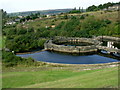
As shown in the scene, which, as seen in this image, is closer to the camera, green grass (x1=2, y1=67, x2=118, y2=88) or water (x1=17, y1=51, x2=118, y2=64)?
green grass (x1=2, y1=67, x2=118, y2=88)

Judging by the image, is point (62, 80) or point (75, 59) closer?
point (62, 80)

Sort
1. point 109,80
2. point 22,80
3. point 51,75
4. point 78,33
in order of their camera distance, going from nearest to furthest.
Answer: point 109,80, point 22,80, point 51,75, point 78,33

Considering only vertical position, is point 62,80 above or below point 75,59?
above

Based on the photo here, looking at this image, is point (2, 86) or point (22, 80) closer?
point (2, 86)

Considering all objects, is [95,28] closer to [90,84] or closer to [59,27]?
[59,27]

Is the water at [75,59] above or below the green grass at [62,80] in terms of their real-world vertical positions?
below

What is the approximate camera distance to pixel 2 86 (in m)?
23.8

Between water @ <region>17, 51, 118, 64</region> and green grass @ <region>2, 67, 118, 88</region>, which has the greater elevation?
green grass @ <region>2, 67, 118, 88</region>

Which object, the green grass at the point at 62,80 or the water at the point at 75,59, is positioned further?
the water at the point at 75,59

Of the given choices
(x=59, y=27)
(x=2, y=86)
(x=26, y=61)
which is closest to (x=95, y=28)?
(x=59, y=27)

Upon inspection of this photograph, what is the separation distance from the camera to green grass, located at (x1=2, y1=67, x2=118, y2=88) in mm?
21188

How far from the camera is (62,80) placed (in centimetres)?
2481

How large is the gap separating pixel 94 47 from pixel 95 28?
128 ft

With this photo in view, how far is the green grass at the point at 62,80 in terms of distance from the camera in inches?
834
